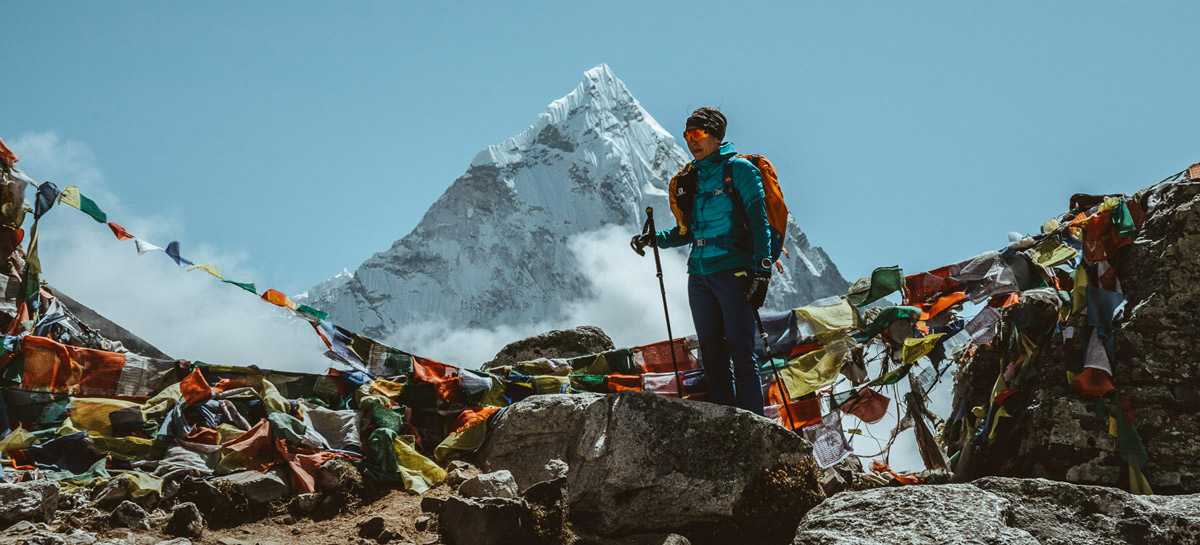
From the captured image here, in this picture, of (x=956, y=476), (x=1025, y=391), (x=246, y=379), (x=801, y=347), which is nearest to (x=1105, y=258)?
(x=1025, y=391)

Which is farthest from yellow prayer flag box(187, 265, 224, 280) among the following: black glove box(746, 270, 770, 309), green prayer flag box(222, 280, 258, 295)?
black glove box(746, 270, 770, 309)

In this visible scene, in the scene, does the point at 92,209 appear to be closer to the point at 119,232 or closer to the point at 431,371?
the point at 119,232

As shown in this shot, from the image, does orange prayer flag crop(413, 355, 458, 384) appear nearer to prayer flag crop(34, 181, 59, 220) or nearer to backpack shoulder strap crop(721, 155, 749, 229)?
backpack shoulder strap crop(721, 155, 749, 229)

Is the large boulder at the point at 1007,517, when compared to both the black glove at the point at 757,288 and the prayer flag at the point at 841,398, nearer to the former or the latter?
the black glove at the point at 757,288

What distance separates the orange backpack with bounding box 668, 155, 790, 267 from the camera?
6129 millimetres

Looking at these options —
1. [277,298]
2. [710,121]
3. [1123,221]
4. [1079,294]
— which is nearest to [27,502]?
[277,298]

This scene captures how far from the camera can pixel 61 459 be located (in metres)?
6.20

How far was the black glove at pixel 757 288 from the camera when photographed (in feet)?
19.3

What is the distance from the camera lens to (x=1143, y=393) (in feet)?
19.2

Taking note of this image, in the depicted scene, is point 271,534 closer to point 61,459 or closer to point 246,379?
point 61,459

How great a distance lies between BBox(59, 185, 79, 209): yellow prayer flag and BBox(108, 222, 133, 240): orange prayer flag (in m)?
0.34

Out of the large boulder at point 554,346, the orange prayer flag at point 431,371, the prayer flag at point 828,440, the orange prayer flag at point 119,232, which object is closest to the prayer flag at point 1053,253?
the prayer flag at point 828,440

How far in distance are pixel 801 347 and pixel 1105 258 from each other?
246 centimetres

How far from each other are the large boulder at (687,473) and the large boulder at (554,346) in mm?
4002
